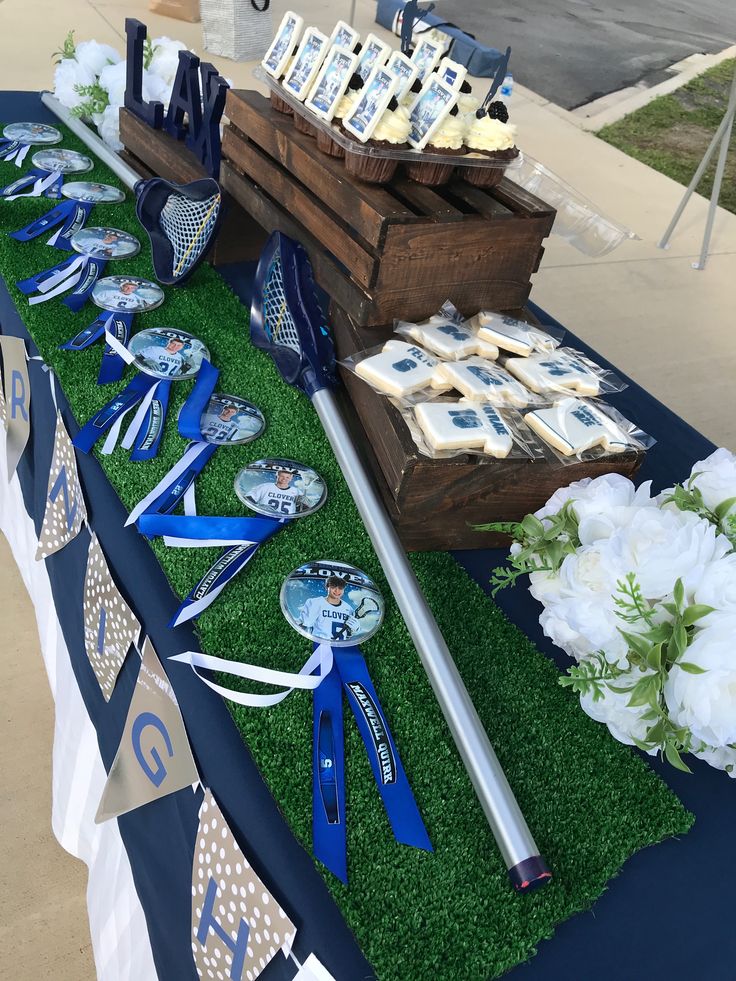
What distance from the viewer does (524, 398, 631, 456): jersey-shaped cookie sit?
103cm

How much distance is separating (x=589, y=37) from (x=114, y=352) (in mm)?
8024

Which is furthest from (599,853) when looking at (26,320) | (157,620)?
(26,320)

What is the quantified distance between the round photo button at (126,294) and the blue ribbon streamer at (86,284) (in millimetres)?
12

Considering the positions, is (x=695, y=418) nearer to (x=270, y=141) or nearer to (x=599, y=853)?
(x=270, y=141)

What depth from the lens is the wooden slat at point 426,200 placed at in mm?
1183

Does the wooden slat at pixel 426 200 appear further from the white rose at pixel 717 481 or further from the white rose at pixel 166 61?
the white rose at pixel 166 61

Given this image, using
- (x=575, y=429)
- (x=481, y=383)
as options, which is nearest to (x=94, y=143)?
(x=481, y=383)

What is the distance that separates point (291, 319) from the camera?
124cm

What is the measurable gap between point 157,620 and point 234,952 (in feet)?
1.21

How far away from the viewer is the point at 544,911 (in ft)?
2.36

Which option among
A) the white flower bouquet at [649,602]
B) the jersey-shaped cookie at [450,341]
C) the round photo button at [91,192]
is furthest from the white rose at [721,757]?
the round photo button at [91,192]

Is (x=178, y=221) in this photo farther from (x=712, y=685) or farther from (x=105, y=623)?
(x=712, y=685)

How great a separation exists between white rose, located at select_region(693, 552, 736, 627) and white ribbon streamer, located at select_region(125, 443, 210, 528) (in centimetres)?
67

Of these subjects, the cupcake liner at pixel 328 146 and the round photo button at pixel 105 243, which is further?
the round photo button at pixel 105 243
